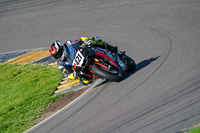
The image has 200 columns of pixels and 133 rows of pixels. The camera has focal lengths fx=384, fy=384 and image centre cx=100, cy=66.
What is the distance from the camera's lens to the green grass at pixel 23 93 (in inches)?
371

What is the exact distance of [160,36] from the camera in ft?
38.0

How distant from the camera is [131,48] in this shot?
11.5 meters

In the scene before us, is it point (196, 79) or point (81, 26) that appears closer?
point (196, 79)

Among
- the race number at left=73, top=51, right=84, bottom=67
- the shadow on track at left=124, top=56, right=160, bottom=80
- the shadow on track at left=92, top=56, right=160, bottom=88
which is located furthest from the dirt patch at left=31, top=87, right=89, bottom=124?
the shadow on track at left=124, top=56, right=160, bottom=80

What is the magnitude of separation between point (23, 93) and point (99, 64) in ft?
10.4

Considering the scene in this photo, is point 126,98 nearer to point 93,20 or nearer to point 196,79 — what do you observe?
point 196,79

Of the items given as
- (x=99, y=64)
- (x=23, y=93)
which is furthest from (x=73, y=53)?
(x=23, y=93)

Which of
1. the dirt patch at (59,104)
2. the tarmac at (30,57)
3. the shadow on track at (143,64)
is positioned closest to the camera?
the dirt patch at (59,104)

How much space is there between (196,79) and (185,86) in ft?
1.09

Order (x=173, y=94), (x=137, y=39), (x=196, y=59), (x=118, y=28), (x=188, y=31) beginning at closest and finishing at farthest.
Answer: (x=173, y=94) → (x=196, y=59) → (x=188, y=31) → (x=137, y=39) → (x=118, y=28)

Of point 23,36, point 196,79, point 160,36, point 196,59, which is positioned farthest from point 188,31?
point 23,36

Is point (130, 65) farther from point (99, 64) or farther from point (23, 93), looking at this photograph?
point (23, 93)

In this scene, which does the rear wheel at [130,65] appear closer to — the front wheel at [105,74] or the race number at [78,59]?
the front wheel at [105,74]

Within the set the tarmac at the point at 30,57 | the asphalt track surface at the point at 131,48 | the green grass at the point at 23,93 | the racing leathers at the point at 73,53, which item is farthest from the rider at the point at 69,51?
the tarmac at the point at 30,57
